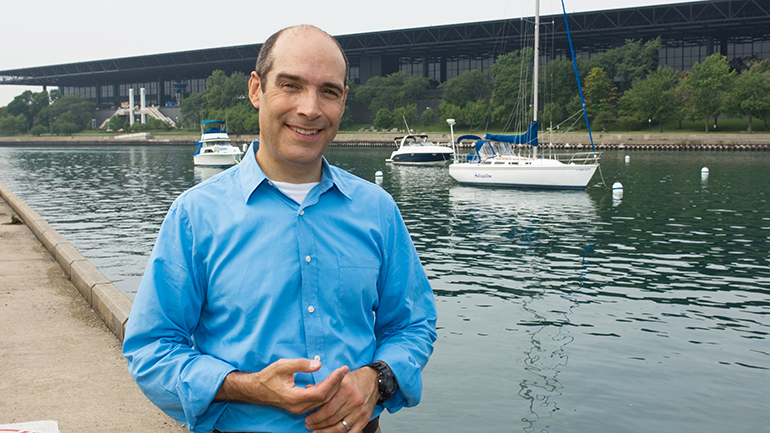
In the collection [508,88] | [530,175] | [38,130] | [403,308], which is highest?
[508,88]

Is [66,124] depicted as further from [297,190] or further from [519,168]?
[297,190]

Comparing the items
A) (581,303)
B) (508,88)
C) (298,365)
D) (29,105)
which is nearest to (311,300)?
(298,365)

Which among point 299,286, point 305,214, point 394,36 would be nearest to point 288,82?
point 305,214

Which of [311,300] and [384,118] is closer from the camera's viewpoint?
[311,300]

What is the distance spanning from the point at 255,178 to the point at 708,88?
264 ft

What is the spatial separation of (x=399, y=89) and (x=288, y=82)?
10441 cm

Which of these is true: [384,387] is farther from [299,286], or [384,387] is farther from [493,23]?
[493,23]

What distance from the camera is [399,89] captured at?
343 ft

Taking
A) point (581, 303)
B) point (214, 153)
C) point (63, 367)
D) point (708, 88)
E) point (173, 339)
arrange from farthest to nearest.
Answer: point (708, 88) → point (214, 153) → point (581, 303) → point (63, 367) → point (173, 339)

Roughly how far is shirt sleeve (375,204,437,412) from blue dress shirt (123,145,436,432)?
0.19ft

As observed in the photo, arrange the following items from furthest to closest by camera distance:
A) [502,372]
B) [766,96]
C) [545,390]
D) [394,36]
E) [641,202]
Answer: [394,36], [766,96], [641,202], [502,372], [545,390]

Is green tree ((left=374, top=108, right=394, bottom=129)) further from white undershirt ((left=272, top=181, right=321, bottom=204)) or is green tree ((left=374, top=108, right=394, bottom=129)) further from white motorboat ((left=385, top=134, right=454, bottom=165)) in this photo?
white undershirt ((left=272, top=181, right=321, bottom=204))

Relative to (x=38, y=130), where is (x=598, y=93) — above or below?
above

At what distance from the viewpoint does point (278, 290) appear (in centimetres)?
200
